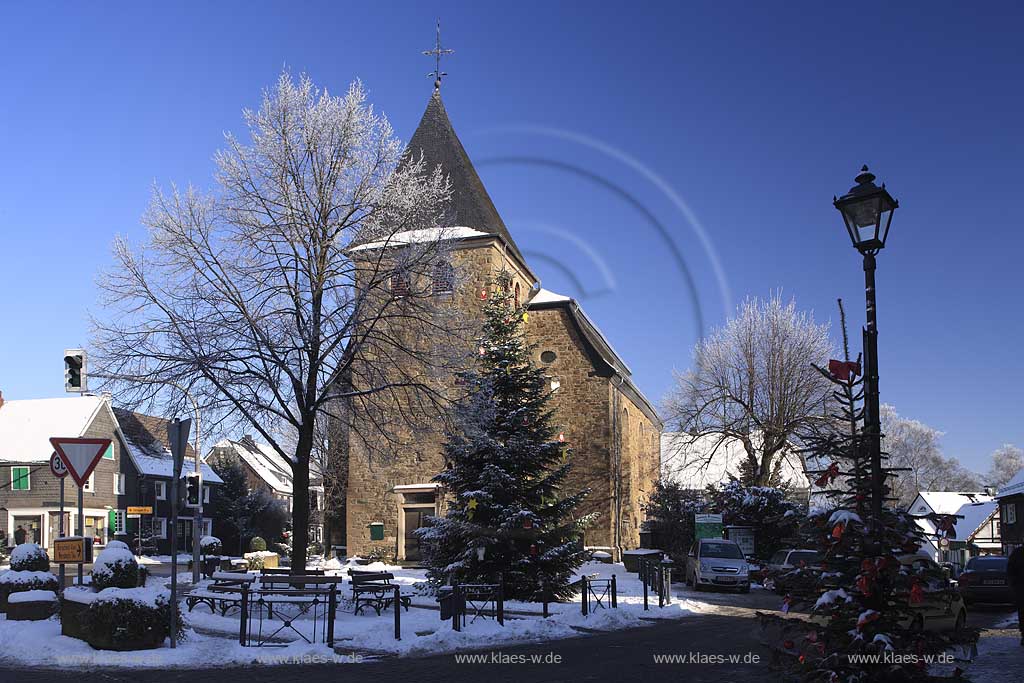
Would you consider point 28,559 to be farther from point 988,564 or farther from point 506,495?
point 988,564

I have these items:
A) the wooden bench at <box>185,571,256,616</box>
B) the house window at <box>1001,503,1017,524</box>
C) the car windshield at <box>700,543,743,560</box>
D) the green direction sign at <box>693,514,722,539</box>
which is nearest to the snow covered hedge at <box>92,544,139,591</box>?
the wooden bench at <box>185,571,256,616</box>

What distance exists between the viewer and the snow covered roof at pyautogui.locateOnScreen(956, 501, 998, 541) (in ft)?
199

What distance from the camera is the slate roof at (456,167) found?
38.2 meters

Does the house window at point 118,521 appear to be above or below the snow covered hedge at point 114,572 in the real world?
below

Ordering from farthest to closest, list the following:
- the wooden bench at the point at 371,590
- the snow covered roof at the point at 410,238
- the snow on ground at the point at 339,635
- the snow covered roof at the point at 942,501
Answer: the snow covered roof at the point at 942,501 < the snow covered roof at the point at 410,238 < the wooden bench at the point at 371,590 < the snow on ground at the point at 339,635

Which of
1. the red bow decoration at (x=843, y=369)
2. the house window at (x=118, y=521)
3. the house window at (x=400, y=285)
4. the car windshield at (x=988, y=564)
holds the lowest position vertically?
the house window at (x=118, y=521)

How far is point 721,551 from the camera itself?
28.2 metres

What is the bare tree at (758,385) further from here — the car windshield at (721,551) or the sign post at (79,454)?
the sign post at (79,454)

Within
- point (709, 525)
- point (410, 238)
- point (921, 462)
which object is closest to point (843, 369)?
point (410, 238)

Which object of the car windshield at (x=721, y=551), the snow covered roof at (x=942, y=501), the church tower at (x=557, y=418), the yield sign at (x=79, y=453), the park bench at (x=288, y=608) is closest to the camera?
the park bench at (x=288, y=608)

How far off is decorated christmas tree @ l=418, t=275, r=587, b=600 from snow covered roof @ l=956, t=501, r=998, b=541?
1885 inches

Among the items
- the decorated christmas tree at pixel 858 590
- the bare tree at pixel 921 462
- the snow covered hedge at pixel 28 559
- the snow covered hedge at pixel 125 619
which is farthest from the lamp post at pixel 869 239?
the bare tree at pixel 921 462

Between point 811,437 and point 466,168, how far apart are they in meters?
33.1

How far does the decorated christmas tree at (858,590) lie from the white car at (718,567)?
1897 cm
